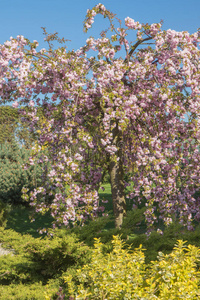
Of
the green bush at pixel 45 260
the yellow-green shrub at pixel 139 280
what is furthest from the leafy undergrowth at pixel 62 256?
the yellow-green shrub at pixel 139 280

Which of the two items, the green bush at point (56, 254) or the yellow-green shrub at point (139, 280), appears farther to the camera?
the green bush at point (56, 254)

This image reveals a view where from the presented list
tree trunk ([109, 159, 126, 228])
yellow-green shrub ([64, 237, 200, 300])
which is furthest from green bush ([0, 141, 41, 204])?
yellow-green shrub ([64, 237, 200, 300])

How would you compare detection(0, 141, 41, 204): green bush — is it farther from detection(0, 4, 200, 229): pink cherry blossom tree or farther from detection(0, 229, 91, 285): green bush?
detection(0, 229, 91, 285): green bush

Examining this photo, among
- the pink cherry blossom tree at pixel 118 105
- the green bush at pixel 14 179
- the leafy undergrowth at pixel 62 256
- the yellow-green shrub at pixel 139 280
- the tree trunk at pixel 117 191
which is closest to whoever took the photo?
the yellow-green shrub at pixel 139 280

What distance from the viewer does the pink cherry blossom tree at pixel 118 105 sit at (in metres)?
6.59

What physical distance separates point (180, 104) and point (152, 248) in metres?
3.34

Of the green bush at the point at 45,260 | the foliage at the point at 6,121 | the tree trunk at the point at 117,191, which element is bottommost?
the green bush at the point at 45,260

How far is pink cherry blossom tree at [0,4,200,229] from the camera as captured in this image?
6594 mm

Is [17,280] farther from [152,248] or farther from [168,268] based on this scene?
[168,268]

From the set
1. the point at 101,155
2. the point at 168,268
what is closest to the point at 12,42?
the point at 101,155

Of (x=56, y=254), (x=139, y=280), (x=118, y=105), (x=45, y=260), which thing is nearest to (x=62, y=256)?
(x=56, y=254)

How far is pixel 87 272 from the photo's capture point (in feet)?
11.4

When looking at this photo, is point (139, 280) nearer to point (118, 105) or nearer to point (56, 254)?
point (56, 254)

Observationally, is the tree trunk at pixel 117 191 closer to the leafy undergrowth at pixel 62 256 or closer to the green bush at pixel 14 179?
the leafy undergrowth at pixel 62 256
